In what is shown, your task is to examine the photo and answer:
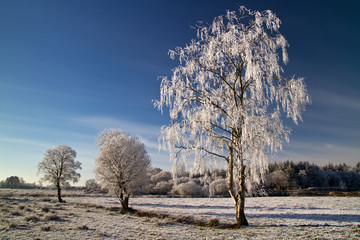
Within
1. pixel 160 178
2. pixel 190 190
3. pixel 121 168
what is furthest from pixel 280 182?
pixel 121 168

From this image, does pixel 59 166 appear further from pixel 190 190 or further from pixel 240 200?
pixel 240 200

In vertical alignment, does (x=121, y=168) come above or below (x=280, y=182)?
above

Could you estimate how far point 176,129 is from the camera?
485 inches

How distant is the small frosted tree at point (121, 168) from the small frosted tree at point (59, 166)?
1816 cm

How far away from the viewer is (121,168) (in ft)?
82.1

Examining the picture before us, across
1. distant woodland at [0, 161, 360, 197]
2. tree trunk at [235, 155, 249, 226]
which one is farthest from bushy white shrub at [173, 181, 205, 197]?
tree trunk at [235, 155, 249, 226]

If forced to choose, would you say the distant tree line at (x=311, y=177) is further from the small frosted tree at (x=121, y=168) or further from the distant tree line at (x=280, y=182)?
the small frosted tree at (x=121, y=168)

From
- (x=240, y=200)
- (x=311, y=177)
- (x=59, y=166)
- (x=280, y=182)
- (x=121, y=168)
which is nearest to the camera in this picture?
(x=240, y=200)

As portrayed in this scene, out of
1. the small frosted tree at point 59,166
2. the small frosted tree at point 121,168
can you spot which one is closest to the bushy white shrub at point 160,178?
the small frosted tree at point 59,166

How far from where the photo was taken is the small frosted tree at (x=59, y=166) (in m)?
38.1

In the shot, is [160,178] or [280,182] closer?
[280,182]

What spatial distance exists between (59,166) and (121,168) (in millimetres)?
21324

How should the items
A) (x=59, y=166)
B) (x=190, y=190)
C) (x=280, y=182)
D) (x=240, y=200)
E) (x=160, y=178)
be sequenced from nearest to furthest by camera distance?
(x=240, y=200)
(x=59, y=166)
(x=190, y=190)
(x=280, y=182)
(x=160, y=178)

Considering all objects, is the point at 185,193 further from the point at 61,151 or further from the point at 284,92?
the point at 284,92
